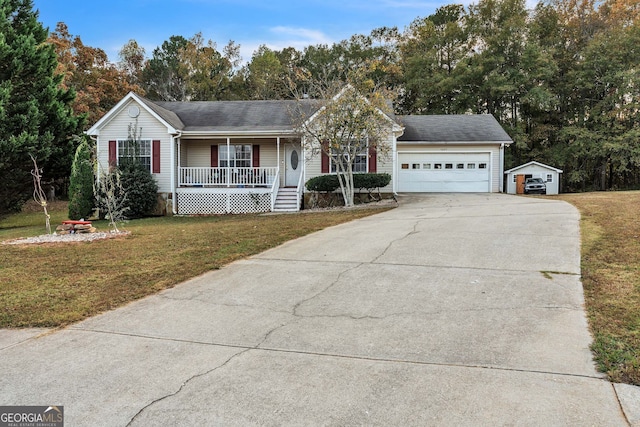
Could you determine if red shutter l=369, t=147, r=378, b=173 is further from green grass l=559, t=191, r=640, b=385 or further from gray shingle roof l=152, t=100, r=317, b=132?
green grass l=559, t=191, r=640, b=385

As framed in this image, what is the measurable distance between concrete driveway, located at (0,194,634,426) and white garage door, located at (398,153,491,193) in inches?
604

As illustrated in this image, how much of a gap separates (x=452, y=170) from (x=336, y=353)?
19565mm

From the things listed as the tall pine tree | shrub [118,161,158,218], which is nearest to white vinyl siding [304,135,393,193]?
shrub [118,161,158,218]

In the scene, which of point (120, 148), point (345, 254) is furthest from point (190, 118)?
point (345, 254)

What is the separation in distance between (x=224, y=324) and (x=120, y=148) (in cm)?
1557


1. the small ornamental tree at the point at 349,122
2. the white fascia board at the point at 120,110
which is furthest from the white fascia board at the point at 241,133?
the small ornamental tree at the point at 349,122

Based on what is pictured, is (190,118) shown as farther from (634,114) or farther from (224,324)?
(634,114)

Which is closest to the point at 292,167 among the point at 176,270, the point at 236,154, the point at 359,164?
the point at 236,154

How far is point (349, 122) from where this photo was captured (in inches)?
601

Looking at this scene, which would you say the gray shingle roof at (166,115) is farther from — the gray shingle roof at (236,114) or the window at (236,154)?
the window at (236,154)

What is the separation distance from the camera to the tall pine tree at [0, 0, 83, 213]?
17.5 metres

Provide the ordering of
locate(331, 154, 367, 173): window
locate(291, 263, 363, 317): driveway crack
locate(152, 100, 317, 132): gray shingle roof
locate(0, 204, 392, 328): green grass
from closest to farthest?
locate(291, 263, 363, 317): driveway crack
locate(0, 204, 392, 328): green grass
locate(152, 100, 317, 132): gray shingle roof
locate(331, 154, 367, 173): window

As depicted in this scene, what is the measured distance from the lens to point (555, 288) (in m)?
5.38

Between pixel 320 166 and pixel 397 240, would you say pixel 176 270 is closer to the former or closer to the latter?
pixel 397 240
